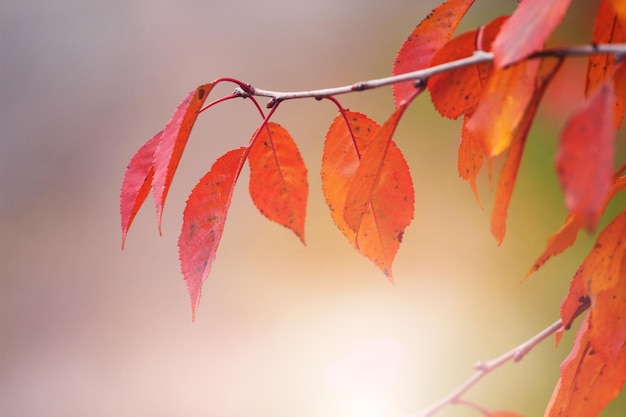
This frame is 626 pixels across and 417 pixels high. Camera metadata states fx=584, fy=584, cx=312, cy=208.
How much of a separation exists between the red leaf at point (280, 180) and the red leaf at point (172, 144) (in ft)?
0.27

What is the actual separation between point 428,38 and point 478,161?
52 mm

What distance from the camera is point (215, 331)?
83 centimetres

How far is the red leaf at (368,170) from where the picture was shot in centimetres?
18

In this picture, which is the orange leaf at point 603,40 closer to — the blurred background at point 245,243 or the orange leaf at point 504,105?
the orange leaf at point 504,105

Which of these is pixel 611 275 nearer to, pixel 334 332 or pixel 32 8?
pixel 334 332

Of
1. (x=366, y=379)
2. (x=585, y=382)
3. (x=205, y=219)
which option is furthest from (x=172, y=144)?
(x=366, y=379)

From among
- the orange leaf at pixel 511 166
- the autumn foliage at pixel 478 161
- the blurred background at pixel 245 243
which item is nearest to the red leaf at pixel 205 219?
the autumn foliage at pixel 478 161

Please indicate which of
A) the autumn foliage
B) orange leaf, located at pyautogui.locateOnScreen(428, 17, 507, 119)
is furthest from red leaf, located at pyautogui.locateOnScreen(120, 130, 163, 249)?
orange leaf, located at pyautogui.locateOnScreen(428, 17, 507, 119)

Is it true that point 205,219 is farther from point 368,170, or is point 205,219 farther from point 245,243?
point 245,243

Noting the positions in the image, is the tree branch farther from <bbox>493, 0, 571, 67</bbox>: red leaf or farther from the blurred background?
the blurred background

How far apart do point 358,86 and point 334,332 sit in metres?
0.64

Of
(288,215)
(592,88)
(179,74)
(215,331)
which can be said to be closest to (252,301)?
(215,331)

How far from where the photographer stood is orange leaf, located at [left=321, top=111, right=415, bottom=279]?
0.82ft

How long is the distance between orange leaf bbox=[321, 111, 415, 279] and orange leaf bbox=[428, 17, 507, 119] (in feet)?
0.16
